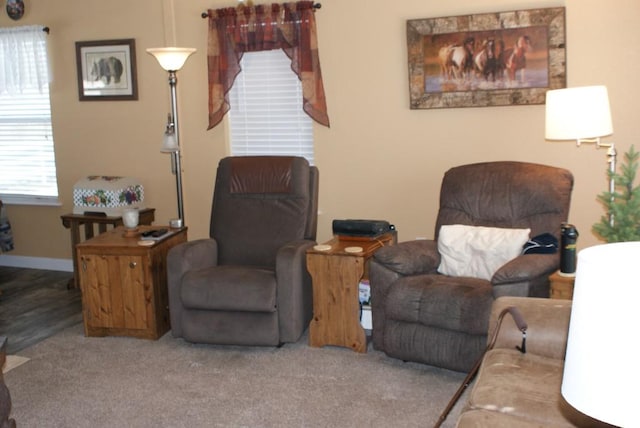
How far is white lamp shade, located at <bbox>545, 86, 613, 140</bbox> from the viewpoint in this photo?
3.50m

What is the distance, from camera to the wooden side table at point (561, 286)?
11.0 ft

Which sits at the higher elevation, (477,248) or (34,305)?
(477,248)

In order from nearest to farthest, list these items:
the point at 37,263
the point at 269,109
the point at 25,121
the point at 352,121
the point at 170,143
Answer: the point at 170,143 < the point at 352,121 < the point at 269,109 < the point at 25,121 < the point at 37,263

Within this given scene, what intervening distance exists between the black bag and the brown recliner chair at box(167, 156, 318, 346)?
0.19 meters

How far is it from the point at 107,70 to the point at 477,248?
10.7 feet

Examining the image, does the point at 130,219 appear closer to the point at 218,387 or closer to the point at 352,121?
the point at 218,387

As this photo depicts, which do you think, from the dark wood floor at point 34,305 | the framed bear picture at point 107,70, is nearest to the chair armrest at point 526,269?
the dark wood floor at point 34,305

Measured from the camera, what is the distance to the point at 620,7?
14.0ft

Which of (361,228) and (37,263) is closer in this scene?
(361,228)

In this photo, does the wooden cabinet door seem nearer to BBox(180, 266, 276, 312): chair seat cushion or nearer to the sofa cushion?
BBox(180, 266, 276, 312): chair seat cushion

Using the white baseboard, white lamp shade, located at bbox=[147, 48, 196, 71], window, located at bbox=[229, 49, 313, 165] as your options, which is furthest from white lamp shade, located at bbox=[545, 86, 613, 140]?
the white baseboard

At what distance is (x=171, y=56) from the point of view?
4.64 m

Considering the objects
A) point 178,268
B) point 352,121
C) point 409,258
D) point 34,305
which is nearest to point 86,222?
point 34,305

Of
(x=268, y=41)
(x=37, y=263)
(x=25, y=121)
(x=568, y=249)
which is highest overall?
(x=268, y=41)
